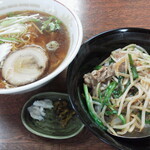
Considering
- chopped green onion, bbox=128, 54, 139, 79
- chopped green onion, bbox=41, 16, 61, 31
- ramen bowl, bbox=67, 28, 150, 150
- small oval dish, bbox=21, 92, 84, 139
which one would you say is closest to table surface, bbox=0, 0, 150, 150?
small oval dish, bbox=21, 92, 84, 139

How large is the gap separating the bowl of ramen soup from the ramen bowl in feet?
0.36

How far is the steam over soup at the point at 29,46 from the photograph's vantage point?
1080mm

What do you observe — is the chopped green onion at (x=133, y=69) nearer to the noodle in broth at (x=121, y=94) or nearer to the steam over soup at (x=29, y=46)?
the noodle in broth at (x=121, y=94)

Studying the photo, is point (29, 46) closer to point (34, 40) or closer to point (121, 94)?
point (34, 40)

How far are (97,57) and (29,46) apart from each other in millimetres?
488

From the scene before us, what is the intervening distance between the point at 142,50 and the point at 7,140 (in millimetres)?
1109

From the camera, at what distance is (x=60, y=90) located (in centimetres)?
130

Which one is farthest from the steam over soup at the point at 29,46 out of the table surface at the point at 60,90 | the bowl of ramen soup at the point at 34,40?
the table surface at the point at 60,90

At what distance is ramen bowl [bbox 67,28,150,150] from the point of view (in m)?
1.02

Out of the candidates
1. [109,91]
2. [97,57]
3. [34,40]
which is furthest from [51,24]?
[109,91]

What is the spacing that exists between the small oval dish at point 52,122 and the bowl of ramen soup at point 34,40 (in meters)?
0.20

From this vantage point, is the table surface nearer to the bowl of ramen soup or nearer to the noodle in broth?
the noodle in broth

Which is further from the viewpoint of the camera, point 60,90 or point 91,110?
point 60,90

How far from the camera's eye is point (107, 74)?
1174 millimetres
